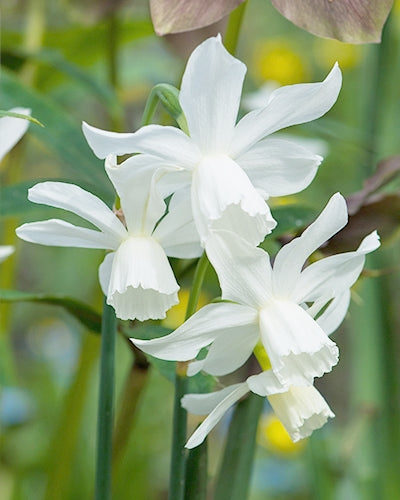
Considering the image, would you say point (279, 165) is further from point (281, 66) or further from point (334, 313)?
point (281, 66)

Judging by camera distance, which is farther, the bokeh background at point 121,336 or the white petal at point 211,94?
the bokeh background at point 121,336

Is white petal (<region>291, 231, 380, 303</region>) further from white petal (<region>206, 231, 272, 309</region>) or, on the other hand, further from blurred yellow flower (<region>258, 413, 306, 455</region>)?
blurred yellow flower (<region>258, 413, 306, 455</region>)

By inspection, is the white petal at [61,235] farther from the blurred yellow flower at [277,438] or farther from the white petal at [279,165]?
the blurred yellow flower at [277,438]

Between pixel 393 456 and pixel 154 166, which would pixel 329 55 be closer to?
pixel 393 456

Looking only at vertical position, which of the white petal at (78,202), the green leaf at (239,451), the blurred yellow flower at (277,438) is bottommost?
the blurred yellow flower at (277,438)

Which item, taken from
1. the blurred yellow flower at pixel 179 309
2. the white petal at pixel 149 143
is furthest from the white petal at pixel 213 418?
the blurred yellow flower at pixel 179 309

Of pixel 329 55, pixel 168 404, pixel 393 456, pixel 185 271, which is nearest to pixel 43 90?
pixel 185 271

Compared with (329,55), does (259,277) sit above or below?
above

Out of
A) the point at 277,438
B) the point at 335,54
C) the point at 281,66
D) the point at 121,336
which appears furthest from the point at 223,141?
the point at 335,54
